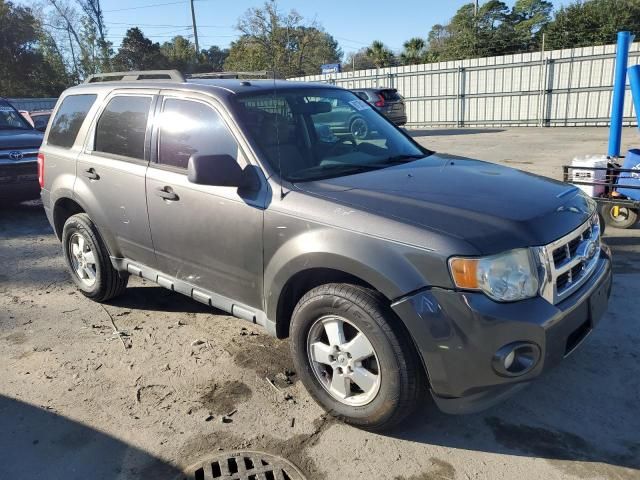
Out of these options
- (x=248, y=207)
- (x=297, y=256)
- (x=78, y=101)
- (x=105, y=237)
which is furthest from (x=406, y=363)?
(x=78, y=101)

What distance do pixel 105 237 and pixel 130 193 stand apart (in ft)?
2.10

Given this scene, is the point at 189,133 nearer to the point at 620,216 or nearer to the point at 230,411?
the point at 230,411

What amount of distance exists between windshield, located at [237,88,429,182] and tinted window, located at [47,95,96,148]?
73.2 inches

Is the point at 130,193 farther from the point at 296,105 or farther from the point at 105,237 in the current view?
the point at 296,105

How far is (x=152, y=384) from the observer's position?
11.2ft

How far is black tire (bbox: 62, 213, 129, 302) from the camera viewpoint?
4410mm

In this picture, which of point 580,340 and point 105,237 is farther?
point 105,237

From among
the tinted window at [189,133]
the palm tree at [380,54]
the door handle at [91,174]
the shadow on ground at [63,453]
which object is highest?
the palm tree at [380,54]

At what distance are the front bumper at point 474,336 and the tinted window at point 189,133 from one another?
1.58 metres

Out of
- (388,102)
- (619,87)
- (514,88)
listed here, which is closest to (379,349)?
(619,87)

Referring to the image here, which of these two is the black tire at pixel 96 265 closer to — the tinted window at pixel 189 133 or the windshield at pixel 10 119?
the tinted window at pixel 189 133

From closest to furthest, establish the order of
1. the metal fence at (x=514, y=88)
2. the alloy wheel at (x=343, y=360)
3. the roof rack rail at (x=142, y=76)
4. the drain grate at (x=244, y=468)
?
1. the drain grate at (x=244, y=468)
2. the alloy wheel at (x=343, y=360)
3. the roof rack rail at (x=142, y=76)
4. the metal fence at (x=514, y=88)

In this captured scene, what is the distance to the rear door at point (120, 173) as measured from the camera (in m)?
3.86

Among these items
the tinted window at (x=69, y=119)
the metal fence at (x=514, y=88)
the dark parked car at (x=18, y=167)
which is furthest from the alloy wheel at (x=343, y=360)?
the metal fence at (x=514, y=88)
